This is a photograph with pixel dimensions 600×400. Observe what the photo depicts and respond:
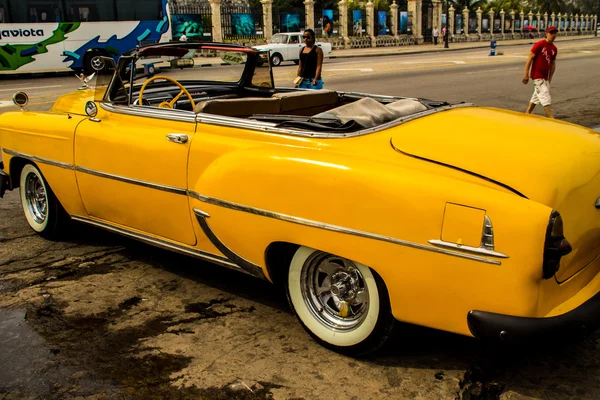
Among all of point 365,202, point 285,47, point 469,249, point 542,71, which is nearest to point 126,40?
point 285,47

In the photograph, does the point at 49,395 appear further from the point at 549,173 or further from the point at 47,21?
the point at 47,21

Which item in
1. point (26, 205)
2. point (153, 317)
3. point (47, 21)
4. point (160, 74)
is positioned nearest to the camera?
point (153, 317)

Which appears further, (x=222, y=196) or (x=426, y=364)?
(x=222, y=196)

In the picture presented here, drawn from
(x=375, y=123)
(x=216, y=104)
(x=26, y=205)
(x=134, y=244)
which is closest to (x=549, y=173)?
(x=375, y=123)

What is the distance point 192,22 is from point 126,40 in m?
18.0

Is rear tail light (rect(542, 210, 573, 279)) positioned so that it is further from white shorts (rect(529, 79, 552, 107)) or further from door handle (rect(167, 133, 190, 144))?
white shorts (rect(529, 79, 552, 107))

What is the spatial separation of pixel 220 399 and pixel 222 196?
43.5 inches

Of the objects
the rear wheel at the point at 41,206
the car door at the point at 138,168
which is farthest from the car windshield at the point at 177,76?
the rear wheel at the point at 41,206

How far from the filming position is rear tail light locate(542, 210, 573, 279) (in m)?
2.65

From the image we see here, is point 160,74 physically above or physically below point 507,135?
above

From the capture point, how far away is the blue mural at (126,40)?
23.2m

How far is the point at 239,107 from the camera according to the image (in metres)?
4.29

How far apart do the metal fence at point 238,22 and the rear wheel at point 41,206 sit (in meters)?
40.1

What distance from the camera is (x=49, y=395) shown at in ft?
9.70
